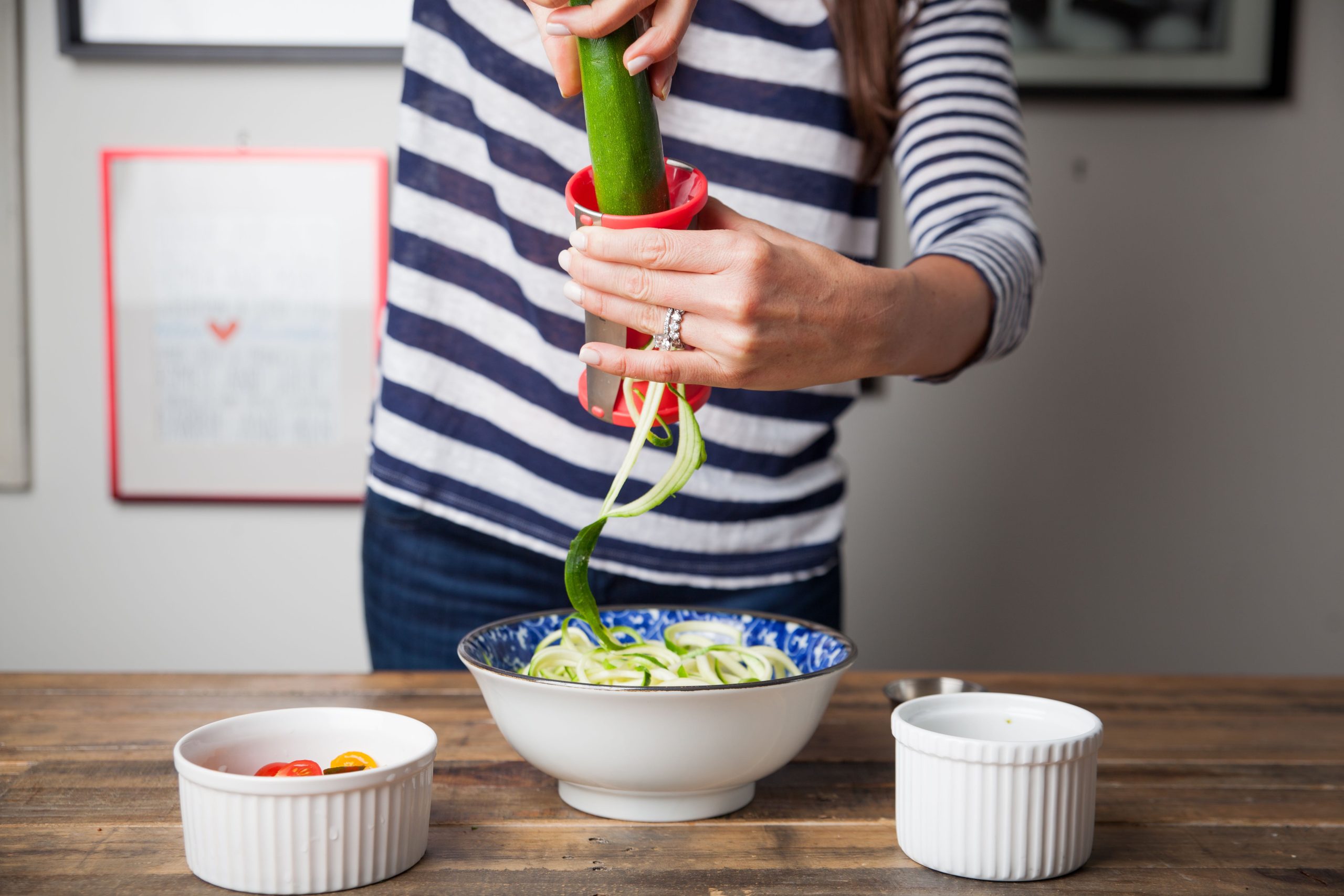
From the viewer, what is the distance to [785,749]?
0.66 metres

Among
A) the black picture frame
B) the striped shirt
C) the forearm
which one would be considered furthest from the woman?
the black picture frame

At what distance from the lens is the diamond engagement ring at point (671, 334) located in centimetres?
64

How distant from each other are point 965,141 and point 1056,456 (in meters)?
0.92

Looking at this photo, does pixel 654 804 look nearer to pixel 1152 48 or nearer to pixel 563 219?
pixel 563 219

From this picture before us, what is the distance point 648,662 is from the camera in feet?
2.32

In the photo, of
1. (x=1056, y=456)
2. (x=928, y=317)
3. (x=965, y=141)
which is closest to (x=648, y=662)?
(x=928, y=317)

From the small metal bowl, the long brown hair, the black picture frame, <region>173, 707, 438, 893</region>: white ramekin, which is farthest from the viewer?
the black picture frame

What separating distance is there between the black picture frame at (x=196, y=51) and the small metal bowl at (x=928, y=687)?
49.1 inches

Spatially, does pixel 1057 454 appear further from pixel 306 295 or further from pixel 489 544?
pixel 306 295

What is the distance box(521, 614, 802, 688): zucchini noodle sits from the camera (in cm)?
68

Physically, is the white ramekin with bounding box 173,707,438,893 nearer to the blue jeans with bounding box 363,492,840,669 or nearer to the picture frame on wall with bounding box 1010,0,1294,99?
the blue jeans with bounding box 363,492,840,669

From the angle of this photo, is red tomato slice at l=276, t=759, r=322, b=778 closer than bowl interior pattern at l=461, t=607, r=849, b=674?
Yes

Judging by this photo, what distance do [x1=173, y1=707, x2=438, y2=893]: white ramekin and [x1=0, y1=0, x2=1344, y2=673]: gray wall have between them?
1235 mm

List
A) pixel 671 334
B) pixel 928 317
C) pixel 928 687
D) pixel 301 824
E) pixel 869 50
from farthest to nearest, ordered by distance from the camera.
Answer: pixel 869 50, pixel 928 687, pixel 928 317, pixel 671 334, pixel 301 824
